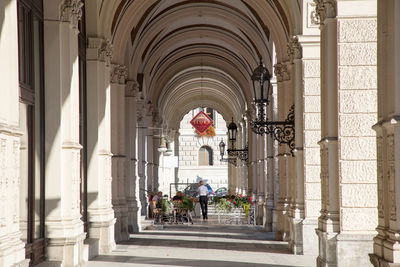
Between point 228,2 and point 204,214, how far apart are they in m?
8.52

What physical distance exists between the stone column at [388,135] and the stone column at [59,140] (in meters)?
5.00

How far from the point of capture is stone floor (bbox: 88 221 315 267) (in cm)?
1290

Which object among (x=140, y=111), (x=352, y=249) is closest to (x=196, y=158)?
(x=140, y=111)

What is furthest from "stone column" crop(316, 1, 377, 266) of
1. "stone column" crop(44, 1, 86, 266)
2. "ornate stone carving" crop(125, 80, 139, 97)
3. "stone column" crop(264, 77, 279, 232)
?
"ornate stone carving" crop(125, 80, 139, 97)

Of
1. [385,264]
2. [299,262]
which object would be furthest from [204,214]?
[385,264]

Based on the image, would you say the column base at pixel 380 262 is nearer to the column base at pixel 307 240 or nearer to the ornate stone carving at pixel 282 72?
the column base at pixel 307 240

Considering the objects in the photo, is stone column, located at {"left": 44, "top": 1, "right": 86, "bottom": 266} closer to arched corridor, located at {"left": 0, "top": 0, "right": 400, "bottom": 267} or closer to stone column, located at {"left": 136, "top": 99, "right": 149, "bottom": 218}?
arched corridor, located at {"left": 0, "top": 0, "right": 400, "bottom": 267}

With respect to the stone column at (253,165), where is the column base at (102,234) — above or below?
below

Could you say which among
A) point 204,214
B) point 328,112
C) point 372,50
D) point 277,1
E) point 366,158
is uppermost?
point 277,1

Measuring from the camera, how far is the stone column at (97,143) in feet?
47.9

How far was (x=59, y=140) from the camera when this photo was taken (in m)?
11.0

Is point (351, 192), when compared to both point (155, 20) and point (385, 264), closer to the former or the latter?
point (385, 264)

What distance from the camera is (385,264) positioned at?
709 centimetres

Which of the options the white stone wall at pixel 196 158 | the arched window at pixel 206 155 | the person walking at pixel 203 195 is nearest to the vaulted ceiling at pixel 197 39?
the person walking at pixel 203 195
